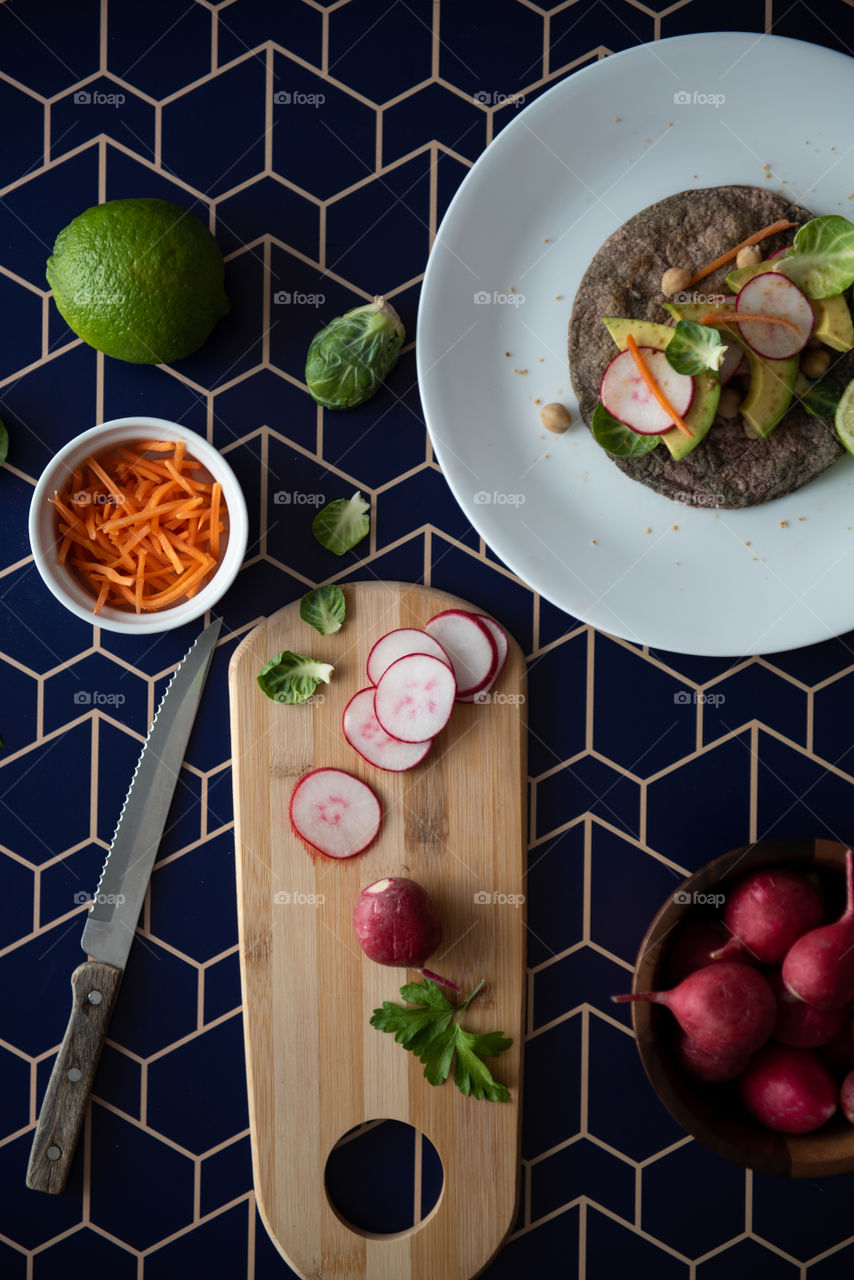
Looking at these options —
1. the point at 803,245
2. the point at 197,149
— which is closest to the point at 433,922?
the point at 803,245

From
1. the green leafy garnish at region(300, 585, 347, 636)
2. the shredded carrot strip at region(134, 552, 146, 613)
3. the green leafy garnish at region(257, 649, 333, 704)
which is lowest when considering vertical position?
the green leafy garnish at region(257, 649, 333, 704)

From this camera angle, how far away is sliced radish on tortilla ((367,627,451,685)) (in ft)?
6.23

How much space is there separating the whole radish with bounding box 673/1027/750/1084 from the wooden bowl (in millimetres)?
25

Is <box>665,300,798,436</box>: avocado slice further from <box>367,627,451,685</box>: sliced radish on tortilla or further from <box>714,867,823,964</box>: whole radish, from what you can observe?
<box>714,867,823,964</box>: whole radish

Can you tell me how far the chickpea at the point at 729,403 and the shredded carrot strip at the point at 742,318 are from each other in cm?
13

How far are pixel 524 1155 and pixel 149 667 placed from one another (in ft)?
4.17

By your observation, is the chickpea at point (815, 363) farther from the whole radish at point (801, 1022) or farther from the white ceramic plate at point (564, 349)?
the whole radish at point (801, 1022)

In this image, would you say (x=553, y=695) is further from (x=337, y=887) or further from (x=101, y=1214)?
(x=101, y=1214)

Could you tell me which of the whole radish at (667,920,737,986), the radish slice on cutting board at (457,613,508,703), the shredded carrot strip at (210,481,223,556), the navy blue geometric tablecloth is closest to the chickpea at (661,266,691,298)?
the navy blue geometric tablecloth

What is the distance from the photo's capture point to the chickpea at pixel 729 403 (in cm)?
180

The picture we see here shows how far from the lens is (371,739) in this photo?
6.29 ft

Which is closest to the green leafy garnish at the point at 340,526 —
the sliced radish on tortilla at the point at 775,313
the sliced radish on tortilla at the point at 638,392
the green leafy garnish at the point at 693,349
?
the sliced radish on tortilla at the point at 638,392

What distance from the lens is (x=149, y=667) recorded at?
6.61ft

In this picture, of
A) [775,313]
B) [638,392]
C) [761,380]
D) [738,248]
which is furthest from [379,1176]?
[738,248]
